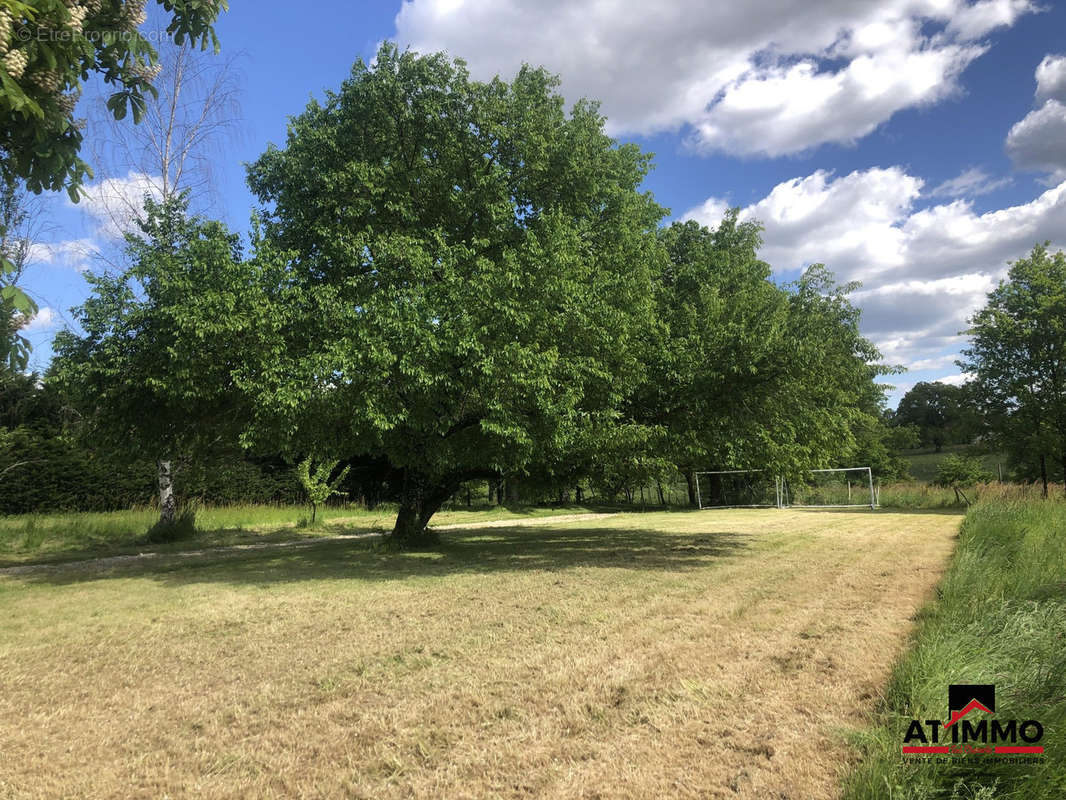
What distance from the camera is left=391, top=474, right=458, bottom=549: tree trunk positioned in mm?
13109

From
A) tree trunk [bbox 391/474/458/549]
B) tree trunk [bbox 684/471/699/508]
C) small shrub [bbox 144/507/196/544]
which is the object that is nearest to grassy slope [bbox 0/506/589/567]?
small shrub [bbox 144/507/196/544]

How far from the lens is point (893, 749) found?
2980 mm

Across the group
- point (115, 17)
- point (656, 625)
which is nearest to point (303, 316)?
point (115, 17)

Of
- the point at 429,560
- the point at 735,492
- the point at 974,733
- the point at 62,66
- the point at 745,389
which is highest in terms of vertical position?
the point at 62,66

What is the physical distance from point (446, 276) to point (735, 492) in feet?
86.2

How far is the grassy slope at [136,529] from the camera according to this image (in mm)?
13656

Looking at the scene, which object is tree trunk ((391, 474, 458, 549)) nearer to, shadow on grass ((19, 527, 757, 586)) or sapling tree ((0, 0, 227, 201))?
shadow on grass ((19, 527, 757, 586))

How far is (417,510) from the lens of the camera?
43.7 ft

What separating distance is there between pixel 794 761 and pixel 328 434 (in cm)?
911

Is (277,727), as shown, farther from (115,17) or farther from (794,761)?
(115,17)

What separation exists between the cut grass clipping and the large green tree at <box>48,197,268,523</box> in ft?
31.6

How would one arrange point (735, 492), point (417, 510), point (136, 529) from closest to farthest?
point (417, 510) < point (136, 529) < point (735, 492)

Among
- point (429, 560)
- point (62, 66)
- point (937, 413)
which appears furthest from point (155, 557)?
point (937, 413)

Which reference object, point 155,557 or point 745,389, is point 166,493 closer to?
point 155,557
